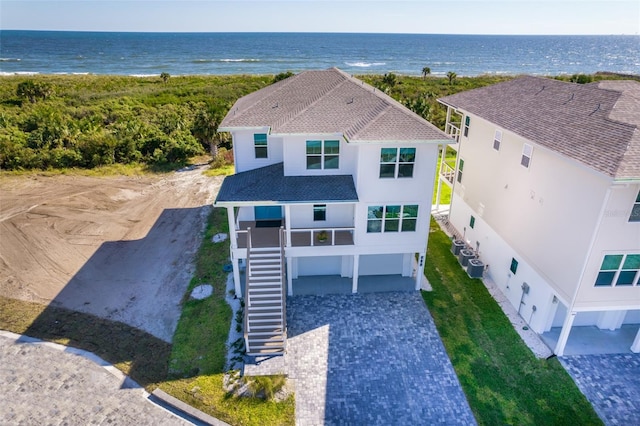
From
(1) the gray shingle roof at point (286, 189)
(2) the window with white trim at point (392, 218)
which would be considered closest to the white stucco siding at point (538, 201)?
(2) the window with white trim at point (392, 218)

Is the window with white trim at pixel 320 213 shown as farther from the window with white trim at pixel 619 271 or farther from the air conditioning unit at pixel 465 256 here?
the window with white trim at pixel 619 271

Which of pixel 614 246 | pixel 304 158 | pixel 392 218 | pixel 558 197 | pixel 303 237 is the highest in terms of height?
pixel 304 158

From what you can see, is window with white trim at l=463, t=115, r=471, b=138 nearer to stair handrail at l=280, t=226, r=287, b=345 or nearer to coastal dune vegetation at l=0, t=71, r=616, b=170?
stair handrail at l=280, t=226, r=287, b=345

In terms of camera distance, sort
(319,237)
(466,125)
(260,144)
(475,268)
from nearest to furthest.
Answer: (319,237), (260,144), (475,268), (466,125)

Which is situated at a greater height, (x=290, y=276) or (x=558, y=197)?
(x=558, y=197)

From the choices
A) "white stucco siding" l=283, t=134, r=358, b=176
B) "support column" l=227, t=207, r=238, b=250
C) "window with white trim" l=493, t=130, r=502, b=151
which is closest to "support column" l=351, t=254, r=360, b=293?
"white stucco siding" l=283, t=134, r=358, b=176

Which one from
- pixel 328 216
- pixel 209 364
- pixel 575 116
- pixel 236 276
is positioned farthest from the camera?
pixel 328 216

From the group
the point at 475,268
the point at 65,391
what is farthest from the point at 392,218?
the point at 65,391

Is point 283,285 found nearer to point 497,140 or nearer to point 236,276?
point 236,276
